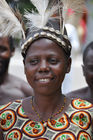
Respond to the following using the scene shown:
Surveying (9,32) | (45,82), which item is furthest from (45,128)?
(9,32)

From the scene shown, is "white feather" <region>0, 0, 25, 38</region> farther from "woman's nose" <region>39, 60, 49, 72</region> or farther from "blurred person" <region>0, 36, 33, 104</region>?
A: "blurred person" <region>0, 36, 33, 104</region>

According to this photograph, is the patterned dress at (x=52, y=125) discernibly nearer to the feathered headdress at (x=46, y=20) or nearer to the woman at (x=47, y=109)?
the woman at (x=47, y=109)

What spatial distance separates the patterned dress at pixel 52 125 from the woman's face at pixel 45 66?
25 centimetres

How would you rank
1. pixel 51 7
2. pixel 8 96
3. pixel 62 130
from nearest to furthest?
pixel 62 130
pixel 51 7
pixel 8 96

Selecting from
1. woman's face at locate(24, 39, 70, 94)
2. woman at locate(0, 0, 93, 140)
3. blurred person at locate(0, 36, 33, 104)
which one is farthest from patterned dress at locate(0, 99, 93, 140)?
blurred person at locate(0, 36, 33, 104)

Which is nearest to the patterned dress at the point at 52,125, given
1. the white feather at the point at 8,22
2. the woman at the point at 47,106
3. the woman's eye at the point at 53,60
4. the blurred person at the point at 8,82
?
the woman at the point at 47,106

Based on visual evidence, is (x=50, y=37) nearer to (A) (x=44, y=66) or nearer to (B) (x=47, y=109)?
(A) (x=44, y=66)

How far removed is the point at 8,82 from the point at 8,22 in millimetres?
2379

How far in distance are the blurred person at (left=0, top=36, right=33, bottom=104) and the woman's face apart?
1841 mm

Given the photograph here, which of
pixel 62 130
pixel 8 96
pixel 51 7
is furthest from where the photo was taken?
pixel 8 96

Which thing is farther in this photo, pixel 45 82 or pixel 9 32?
pixel 9 32

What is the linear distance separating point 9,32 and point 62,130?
0.98m

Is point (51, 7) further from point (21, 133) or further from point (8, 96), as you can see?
point (8, 96)

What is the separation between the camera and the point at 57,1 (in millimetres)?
3121
